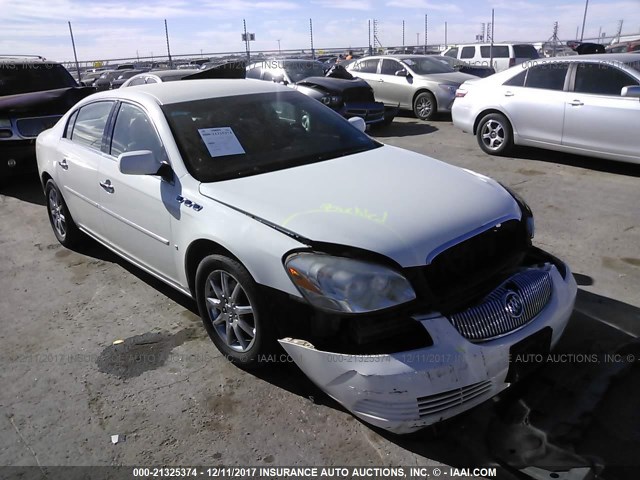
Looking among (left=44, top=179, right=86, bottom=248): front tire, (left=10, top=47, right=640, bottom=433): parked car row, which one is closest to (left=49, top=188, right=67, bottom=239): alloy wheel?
(left=44, top=179, right=86, bottom=248): front tire

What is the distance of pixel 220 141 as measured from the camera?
3369 millimetres

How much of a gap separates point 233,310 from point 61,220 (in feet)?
9.68

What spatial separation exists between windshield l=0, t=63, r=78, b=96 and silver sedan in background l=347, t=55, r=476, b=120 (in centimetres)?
695

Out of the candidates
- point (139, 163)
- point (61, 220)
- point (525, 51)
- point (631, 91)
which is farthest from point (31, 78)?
point (525, 51)

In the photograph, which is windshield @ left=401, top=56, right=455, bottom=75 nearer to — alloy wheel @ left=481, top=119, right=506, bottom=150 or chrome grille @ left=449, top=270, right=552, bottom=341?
alloy wheel @ left=481, top=119, right=506, bottom=150

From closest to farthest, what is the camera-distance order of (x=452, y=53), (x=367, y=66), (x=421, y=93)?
1. (x=421, y=93)
2. (x=367, y=66)
3. (x=452, y=53)

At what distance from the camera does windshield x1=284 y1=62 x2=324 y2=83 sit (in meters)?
12.0

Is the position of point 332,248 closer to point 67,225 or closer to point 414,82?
point 67,225

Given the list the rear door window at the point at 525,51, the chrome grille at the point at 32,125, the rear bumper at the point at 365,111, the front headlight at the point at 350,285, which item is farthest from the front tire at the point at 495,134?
the rear door window at the point at 525,51

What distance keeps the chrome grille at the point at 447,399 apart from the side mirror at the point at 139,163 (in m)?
2.07

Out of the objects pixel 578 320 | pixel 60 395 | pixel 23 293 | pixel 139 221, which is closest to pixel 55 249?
pixel 23 293

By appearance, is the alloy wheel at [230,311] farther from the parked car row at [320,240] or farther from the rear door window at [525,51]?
the rear door window at [525,51]

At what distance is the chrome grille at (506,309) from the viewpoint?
2.40 meters

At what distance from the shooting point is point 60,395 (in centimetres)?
302
